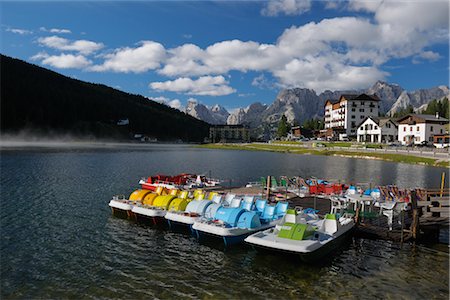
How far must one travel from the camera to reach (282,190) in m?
46.2

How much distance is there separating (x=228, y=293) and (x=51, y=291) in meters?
9.41

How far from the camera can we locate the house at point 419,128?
127250mm

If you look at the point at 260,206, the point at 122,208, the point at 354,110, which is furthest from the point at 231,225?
the point at 354,110

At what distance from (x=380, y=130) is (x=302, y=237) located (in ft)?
443

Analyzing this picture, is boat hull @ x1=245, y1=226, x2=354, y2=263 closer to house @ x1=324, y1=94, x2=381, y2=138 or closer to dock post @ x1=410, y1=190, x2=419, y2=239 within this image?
dock post @ x1=410, y1=190, x2=419, y2=239

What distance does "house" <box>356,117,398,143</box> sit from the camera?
5620 inches

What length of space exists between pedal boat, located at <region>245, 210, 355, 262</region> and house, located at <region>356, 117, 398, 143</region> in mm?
129295

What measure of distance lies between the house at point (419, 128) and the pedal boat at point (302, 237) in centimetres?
11977

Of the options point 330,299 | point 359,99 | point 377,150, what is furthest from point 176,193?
point 359,99

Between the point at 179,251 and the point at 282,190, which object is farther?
the point at 282,190

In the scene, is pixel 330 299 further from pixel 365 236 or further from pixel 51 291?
pixel 51 291

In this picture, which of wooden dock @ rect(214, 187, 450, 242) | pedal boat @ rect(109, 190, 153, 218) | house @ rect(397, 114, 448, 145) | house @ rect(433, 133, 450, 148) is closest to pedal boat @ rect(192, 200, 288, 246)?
wooden dock @ rect(214, 187, 450, 242)

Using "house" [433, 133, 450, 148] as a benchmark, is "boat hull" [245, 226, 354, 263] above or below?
below

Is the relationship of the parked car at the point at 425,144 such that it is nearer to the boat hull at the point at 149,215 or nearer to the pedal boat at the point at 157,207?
the pedal boat at the point at 157,207
